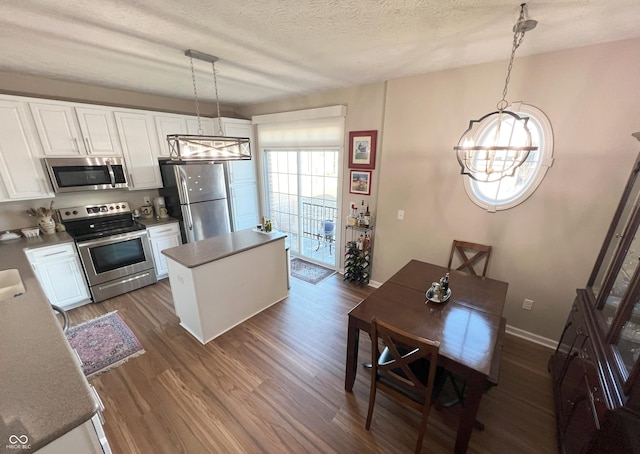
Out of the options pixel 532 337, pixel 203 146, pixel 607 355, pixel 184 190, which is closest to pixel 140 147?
pixel 184 190

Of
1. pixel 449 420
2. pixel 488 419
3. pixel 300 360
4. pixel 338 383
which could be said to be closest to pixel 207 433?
pixel 300 360

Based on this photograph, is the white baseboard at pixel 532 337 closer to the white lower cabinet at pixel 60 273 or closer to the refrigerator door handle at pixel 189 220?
the refrigerator door handle at pixel 189 220

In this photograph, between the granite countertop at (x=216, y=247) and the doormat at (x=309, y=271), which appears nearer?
the granite countertop at (x=216, y=247)

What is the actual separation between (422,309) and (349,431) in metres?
1.00

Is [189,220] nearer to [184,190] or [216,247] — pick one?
[184,190]

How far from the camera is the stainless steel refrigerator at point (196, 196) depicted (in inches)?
139

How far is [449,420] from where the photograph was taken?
178 centimetres

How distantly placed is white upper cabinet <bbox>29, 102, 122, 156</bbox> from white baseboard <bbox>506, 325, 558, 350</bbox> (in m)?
5.25

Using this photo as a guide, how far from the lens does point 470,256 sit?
2.76 meters

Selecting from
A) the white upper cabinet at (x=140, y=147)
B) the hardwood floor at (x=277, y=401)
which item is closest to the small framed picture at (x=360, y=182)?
the hardwood floor at (x=277, y=401)

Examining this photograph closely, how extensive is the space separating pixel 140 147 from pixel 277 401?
3.65 metres

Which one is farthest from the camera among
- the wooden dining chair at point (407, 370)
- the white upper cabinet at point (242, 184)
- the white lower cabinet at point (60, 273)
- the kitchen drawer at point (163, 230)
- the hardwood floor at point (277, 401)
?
the white upper cabinet at point (242, 184)

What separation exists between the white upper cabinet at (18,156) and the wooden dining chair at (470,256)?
4787 mm

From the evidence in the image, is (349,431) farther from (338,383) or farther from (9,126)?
(9,126)
